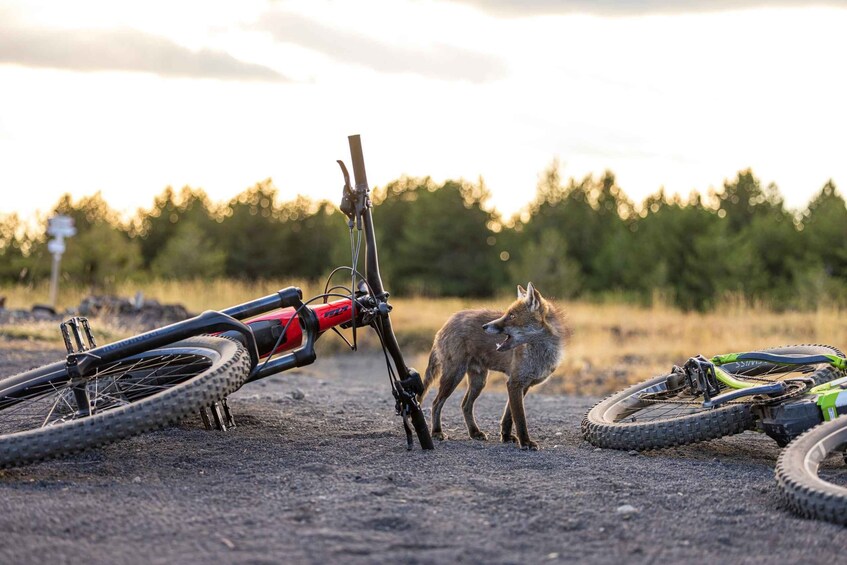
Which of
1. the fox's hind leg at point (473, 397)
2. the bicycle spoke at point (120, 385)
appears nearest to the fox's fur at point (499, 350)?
the fox's hind leg at point (473, 397)

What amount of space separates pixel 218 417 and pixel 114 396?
2.50 ft

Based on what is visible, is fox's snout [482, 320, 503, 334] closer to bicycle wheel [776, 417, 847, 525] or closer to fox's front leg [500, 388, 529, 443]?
fox's front leg [500, 388, 529, 443]

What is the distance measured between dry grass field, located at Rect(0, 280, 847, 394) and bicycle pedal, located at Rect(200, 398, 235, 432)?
5.21m

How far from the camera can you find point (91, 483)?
14.9ft

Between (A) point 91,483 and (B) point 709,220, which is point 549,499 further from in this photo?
(B) point 709,220

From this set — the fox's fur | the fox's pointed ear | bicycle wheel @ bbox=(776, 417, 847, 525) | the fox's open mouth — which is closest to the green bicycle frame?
bicycle wheel @ bbox=(776, 417, 847, 525)

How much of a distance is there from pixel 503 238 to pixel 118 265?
20499 mm

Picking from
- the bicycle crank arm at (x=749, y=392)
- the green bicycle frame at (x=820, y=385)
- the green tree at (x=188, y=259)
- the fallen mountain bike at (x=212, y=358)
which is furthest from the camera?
the green tree at (x=188, y=259)

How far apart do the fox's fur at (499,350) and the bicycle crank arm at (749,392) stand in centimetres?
160

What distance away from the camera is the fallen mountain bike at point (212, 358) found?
203 inches

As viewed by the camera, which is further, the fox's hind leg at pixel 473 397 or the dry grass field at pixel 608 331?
the dry grass field at pixel 608 331

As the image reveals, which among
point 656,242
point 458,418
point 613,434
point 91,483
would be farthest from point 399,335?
point 656,242

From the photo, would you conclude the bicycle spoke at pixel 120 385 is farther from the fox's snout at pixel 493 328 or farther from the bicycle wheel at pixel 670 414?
the bicycle wheel at pixel 670 414

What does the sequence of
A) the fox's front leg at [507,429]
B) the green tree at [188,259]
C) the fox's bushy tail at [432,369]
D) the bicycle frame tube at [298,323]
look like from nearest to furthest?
the bicycle frame tube at [298,323] → the fox's front leg at [507,429] → the fox's bushy tail at [432,369] → the green tree at [188,259]
